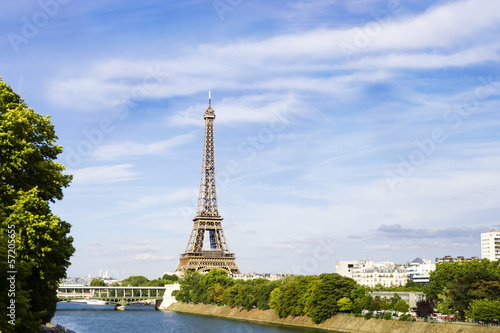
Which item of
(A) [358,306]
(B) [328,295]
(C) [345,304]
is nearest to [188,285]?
(B) [328,295]

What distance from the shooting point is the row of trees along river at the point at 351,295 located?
72.2 metres

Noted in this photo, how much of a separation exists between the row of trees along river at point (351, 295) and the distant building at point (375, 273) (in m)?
40.4

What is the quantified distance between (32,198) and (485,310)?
55.0m

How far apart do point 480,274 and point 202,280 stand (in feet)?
238

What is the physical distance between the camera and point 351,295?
85625 mm

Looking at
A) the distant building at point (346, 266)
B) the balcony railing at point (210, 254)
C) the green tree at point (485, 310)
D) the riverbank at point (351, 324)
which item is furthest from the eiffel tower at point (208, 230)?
the green tree at point (485, 310)

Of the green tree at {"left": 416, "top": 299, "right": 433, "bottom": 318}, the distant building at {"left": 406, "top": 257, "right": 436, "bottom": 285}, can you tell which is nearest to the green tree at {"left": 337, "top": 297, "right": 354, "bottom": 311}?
the green tree at {"left": 416, "top": 299, "right": 433, "bottom": 318}

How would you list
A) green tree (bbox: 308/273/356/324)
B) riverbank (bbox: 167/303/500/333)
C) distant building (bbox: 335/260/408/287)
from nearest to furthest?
riverbank (bbox: 167/303/500/333) < green tree (bbox: 308/273/356/324) < distant building (bbox: 335/260/408/287)

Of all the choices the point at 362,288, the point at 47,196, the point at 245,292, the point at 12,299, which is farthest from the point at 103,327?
the point at 12,299

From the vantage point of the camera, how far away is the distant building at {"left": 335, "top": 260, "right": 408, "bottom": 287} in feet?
543

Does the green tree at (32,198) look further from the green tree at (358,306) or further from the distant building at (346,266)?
the distant building at (346,266)

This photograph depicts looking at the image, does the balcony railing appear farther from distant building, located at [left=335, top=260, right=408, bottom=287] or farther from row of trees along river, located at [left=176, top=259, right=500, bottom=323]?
distant building, located at [left=335, top=260, right=408, bottom=287]

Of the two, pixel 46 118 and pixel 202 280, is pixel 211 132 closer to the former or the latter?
pixel 202 280

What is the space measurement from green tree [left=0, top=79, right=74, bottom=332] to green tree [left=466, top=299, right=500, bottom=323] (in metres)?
49.9
